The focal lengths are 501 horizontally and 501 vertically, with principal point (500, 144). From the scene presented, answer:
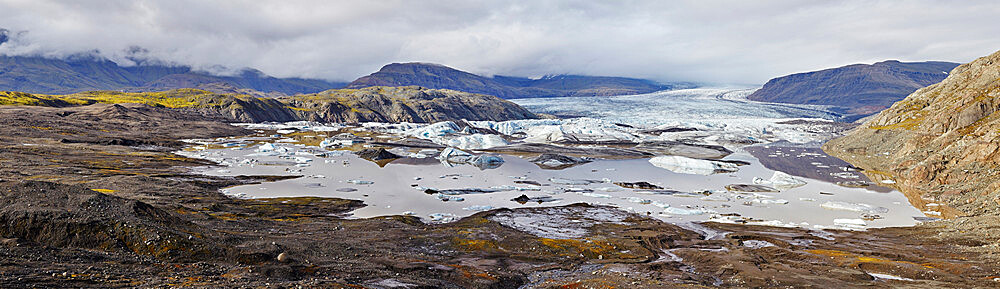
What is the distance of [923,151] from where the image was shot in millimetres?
51656

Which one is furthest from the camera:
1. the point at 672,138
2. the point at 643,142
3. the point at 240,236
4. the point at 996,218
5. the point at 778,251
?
the point at 672,138

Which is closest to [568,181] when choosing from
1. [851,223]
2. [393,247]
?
[851,223]

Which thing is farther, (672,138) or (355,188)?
(672,138)

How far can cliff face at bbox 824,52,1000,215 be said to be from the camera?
36250 mm

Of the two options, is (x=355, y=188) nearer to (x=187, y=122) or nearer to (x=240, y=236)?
(x=240, y=236)

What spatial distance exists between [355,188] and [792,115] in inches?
6425

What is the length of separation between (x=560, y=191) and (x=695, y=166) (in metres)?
22.3

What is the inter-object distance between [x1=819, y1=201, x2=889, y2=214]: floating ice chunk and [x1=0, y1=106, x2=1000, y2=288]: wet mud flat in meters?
6.37

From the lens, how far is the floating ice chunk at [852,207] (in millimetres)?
35297

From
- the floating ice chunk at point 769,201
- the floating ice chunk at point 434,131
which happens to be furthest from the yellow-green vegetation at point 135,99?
the floating ice chunk at point 769,201

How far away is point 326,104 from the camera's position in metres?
143

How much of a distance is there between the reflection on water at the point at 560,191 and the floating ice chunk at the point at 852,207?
70 mm

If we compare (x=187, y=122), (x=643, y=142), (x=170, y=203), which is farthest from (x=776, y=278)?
(x=187, y=122)

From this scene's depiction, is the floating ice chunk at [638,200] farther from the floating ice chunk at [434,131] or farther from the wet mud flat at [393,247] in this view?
the floating ice chunk at [434,131]
